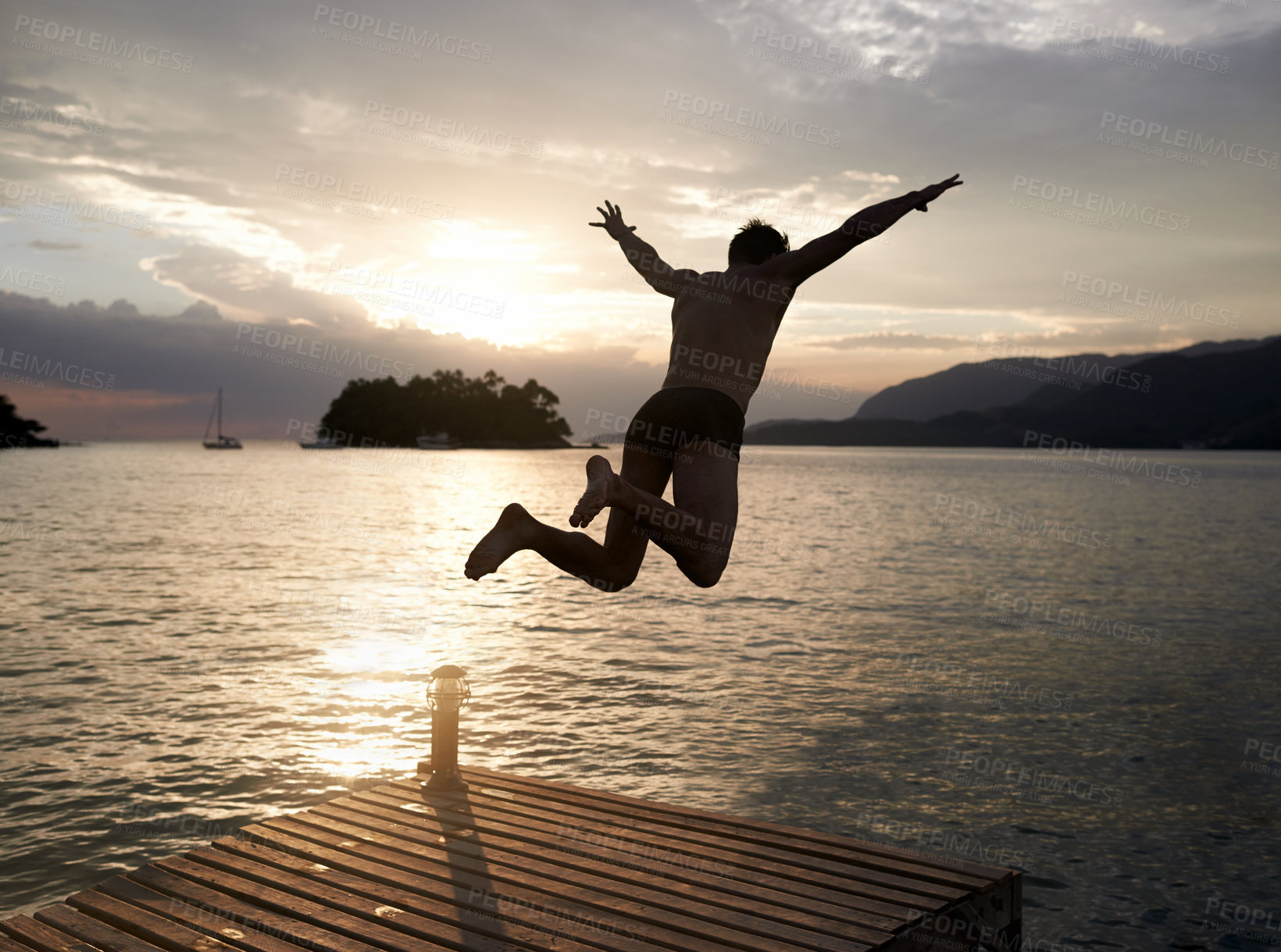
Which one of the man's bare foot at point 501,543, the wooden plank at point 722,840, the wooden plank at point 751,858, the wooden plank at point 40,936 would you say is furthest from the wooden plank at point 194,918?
the man's bare foot at point 501,543

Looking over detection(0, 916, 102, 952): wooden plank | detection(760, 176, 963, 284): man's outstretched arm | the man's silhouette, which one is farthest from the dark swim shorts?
detection(0, 916, 102, 952): wooden plank

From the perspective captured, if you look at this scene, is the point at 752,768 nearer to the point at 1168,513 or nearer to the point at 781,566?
the point at 781,566

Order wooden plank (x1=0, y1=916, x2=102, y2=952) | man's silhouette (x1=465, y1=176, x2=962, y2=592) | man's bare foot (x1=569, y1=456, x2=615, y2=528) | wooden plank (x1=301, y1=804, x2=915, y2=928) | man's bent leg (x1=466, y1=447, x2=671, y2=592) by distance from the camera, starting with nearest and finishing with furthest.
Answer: man's bare foot (x1=569, y1=456, x2=615, y2=528), man's bent leg (x1=466, y1=447, x2=671, y2=592), man's silhouette (x1=465, y1=176, x2=962, y2=592), wooden plank (x1=0, y1=916, x2=102, y2=952), wooden plank (x1=301, y1=804, x2=915, y2=928)

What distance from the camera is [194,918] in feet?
22.0

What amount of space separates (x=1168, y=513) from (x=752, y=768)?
74564mm

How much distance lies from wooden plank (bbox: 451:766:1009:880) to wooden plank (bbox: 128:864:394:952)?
9.83 ft

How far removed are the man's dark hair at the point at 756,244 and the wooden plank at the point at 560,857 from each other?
4742 mm

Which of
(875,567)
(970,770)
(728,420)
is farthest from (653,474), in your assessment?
(875,567)

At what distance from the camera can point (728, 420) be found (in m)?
6.04

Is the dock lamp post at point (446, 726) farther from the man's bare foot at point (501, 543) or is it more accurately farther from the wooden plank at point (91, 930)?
the man's bare foot at point (501, 543)

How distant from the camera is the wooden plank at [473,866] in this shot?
6449 mm

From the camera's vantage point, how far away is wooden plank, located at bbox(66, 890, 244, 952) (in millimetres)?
6312

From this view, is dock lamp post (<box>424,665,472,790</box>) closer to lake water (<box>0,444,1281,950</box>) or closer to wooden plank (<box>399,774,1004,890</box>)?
wooden plank (<box>399,774,1004,890</box>)

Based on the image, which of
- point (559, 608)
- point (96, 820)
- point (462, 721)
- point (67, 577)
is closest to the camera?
point (96, 820)
